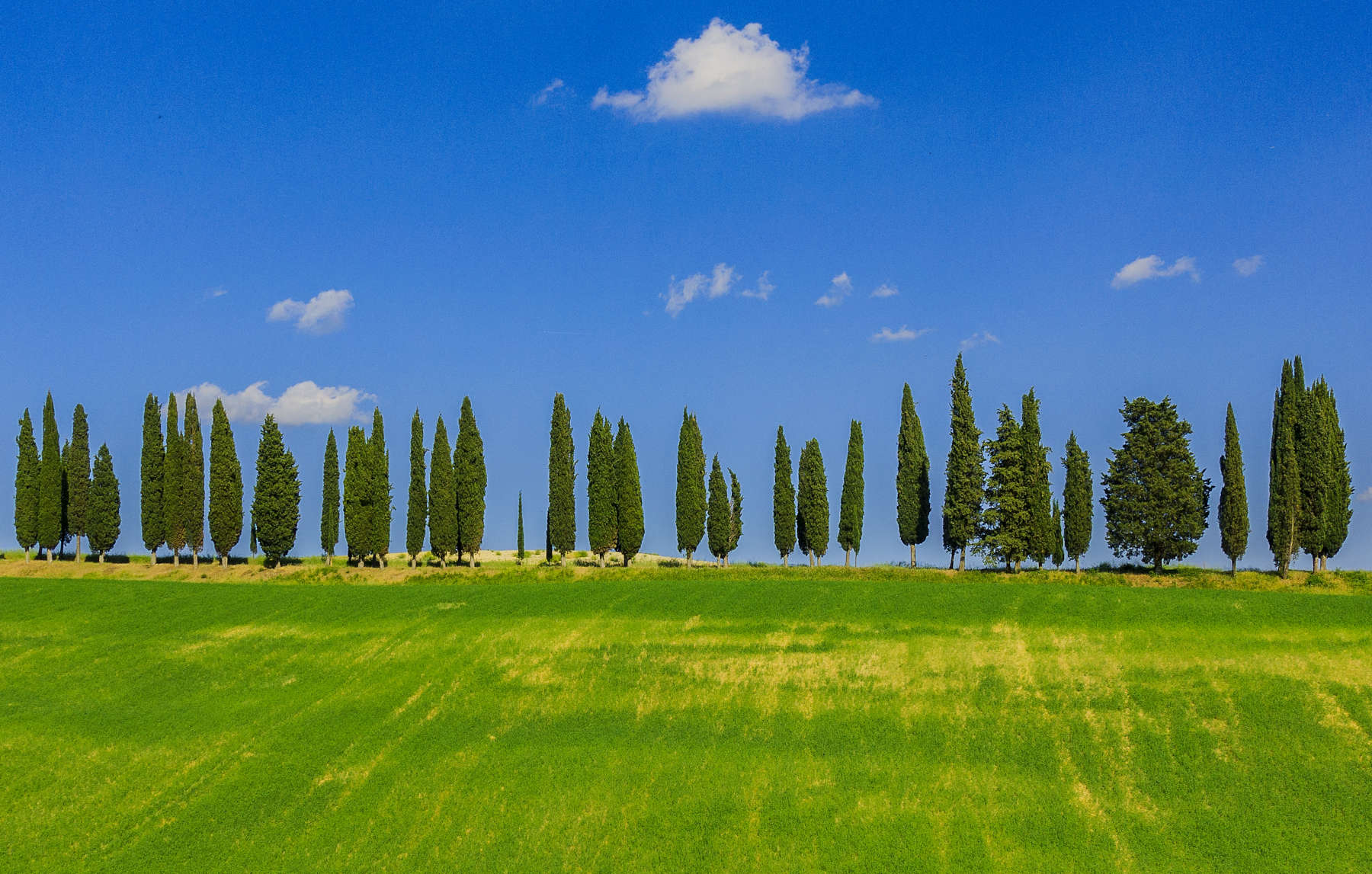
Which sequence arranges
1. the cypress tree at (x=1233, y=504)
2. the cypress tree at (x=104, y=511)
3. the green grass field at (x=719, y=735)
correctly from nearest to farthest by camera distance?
the green grass field at (x=719, y=735) < the cypress tree at (x=1233, y=504) < the cypress tree at (x=104, y=511)

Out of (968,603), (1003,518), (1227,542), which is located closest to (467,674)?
(968,603)

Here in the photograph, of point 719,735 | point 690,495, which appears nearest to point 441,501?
point 690,495

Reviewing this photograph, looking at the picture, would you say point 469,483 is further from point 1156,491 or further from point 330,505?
point 1156,491

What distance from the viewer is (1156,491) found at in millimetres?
60062

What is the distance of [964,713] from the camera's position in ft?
98.9

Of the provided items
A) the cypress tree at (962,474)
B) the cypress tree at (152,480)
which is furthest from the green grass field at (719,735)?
the cypress tree at (152,480)

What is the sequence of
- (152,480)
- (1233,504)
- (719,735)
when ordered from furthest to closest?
(152,480), (1233,504), (719,735)

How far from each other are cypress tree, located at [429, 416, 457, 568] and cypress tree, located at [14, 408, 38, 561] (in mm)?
A: 32743

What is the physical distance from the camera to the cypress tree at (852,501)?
67.0 meters

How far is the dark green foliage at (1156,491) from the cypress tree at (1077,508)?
5.29ft

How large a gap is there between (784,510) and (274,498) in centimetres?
3541

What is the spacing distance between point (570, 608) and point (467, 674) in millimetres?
6338

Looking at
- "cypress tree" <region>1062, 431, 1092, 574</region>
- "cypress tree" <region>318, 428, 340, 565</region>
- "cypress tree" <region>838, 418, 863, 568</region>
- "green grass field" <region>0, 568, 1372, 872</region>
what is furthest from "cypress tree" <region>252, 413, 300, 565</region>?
"cypress tree" <region>1062, 431, 1092, 574</region>

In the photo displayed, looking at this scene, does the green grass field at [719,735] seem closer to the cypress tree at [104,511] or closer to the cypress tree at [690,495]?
the cypress tree at [690,495]
